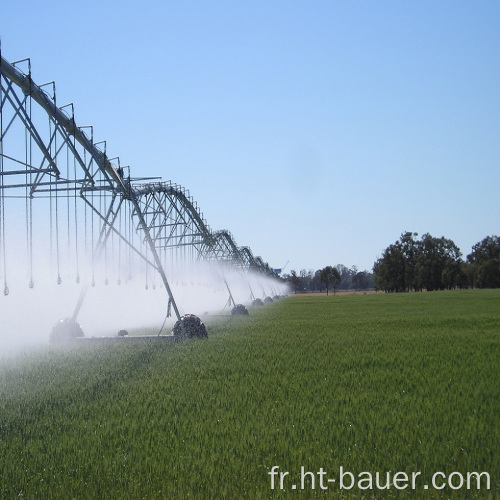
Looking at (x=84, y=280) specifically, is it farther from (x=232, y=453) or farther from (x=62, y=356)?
(x=232, y=453)

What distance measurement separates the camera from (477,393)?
38.5 feet

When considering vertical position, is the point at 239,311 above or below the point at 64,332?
below

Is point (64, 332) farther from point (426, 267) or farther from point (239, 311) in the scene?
point (426, 267)

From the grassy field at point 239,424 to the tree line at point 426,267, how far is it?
477 ft

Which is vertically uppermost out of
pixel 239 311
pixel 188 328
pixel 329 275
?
pixel 329 275

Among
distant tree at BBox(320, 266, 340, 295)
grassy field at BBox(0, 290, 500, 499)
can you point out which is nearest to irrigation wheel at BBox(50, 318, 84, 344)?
grassy field at BBox(0, 290, 500, 499)

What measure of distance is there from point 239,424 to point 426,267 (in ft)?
510

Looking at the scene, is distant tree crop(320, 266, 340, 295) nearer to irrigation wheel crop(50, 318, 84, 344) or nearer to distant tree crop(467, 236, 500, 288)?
distant tree crop(467, 236, 500, 288)

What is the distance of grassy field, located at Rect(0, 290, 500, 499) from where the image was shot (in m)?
6.84

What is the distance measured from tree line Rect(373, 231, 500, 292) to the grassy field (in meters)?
145

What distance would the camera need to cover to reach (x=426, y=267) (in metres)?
159

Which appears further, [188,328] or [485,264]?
[485,264]

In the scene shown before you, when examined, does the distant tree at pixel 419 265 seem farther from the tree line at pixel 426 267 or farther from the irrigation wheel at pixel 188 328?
the irrigation wheel at pixel 188 328

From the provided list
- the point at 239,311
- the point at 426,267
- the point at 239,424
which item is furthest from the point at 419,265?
the point at 239,424
